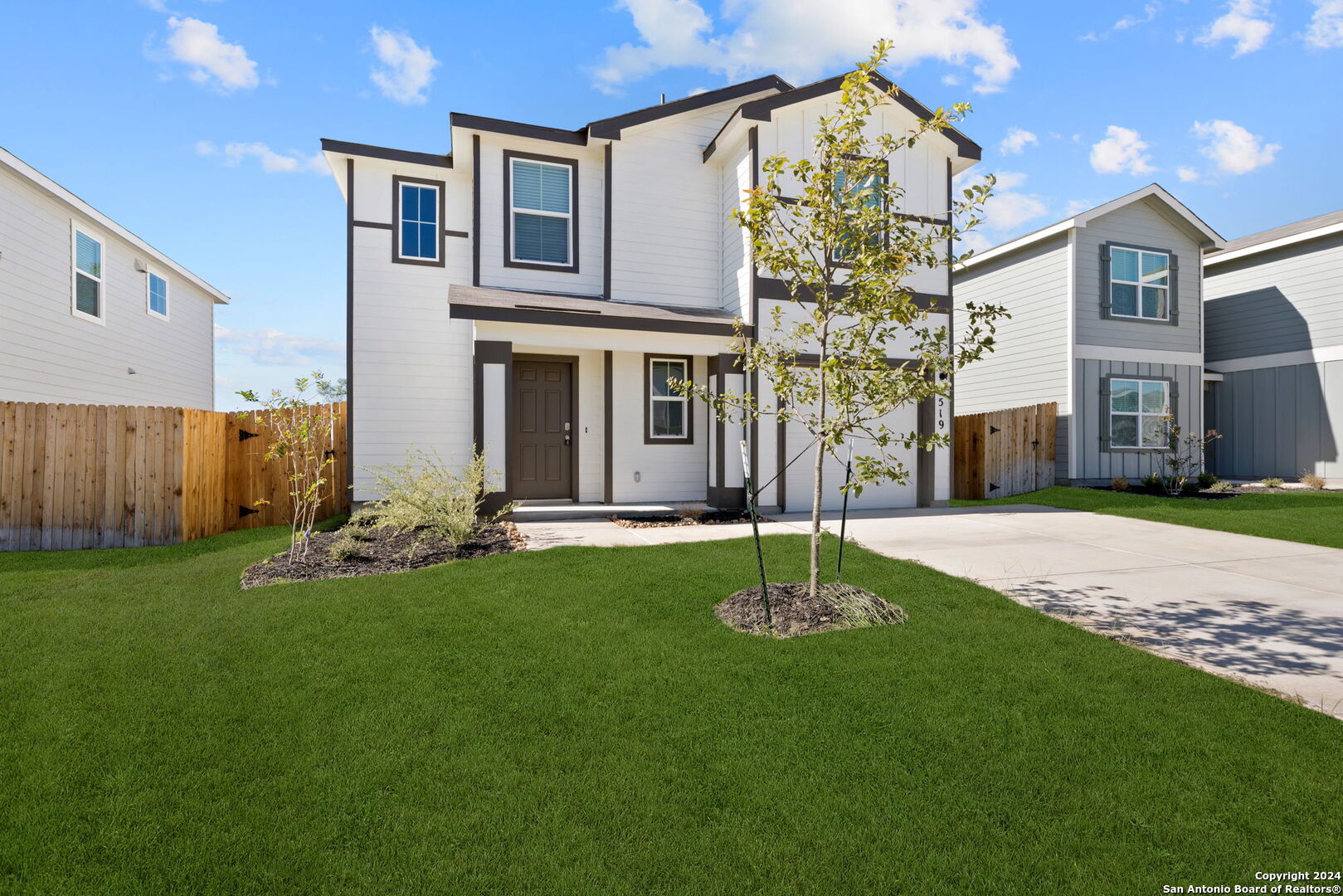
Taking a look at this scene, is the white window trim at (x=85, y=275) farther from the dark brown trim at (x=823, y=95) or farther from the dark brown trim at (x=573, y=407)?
the dark brown trim at (x=823, y=95)

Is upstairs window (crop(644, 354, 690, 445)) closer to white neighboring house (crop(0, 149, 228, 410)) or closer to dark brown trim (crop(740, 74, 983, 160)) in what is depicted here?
dark brown trim (crop(740, 74, 983, 160))

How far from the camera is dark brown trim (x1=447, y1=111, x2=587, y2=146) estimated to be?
1009 centimetres

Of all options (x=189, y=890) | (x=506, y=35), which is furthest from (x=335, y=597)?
(x=506, y=35)

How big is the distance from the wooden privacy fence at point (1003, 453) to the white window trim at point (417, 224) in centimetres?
1020

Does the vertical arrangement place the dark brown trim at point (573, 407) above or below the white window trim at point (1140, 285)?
below

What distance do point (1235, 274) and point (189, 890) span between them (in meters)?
22.7

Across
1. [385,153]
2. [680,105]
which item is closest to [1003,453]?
[680,105]

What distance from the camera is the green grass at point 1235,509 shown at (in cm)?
837

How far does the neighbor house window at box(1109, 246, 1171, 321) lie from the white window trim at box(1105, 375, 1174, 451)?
1.45 metres

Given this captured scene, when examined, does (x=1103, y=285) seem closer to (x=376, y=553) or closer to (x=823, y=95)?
(x=823, y=95)

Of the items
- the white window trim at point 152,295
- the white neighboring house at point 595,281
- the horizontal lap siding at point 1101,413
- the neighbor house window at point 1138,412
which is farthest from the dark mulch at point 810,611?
the white window trim at point 152,295

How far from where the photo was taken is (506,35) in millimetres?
8992

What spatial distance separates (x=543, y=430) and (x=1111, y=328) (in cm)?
1270

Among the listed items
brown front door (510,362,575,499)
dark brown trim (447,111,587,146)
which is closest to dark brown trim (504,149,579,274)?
dark brown trim (447,111,587,146)
